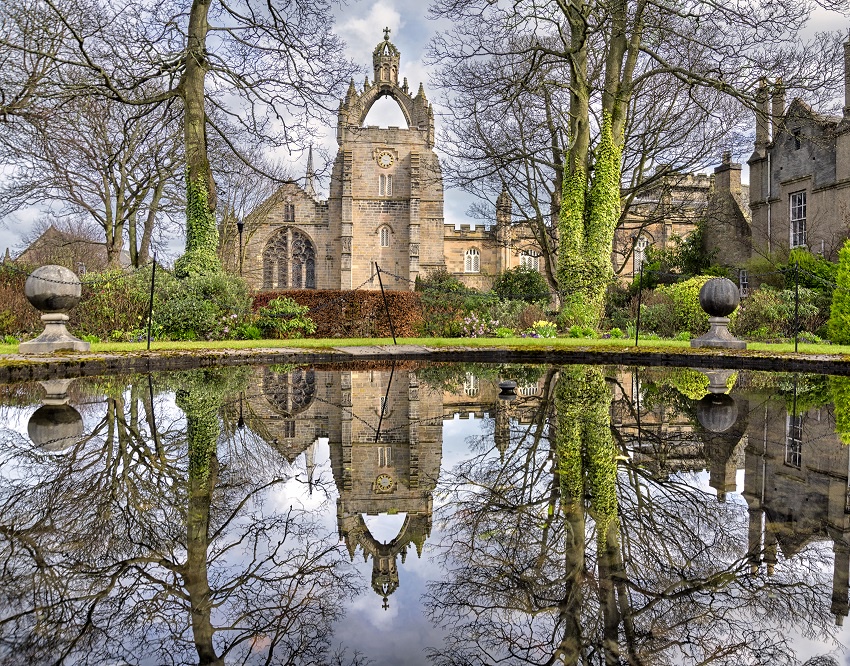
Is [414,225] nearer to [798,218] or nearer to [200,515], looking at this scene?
[798,218]

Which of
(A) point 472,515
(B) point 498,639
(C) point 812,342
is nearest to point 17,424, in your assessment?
(A) point 472,515

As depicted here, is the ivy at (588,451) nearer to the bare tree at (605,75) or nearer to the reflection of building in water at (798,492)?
the reflection of building in water at (798,492)

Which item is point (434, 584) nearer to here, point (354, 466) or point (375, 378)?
point (354, 466)

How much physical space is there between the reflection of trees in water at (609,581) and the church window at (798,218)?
22.4 metres

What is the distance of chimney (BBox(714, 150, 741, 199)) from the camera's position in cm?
2455

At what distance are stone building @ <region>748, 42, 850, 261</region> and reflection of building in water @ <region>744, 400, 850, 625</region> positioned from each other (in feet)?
55.9

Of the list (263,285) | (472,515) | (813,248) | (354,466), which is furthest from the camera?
(263,285)

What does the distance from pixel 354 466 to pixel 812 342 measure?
44.1ft

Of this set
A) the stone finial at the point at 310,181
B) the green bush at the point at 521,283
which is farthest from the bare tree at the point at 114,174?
the green bush at the point at 521,283

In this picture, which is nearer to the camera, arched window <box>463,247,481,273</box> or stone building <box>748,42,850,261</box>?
stone building <box>748,42,850,261</box>

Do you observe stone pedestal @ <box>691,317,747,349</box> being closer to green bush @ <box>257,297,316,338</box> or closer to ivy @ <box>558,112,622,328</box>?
ivy @ <box>558,112,622,328</box>

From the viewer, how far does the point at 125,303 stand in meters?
13.8

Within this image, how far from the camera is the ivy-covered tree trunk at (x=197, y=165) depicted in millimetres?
13797

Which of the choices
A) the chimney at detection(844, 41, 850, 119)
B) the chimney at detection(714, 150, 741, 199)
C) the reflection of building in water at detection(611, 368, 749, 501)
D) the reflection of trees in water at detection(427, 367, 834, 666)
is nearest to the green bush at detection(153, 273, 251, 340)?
the reflection of building in water at detection(611, 368, 749, 501)
